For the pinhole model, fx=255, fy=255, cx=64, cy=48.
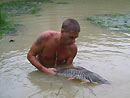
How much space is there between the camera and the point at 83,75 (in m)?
3.83

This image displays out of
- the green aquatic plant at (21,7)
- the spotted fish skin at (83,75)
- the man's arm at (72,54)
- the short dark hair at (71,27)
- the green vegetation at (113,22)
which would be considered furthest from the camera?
the green aquatic plant at (21,7)

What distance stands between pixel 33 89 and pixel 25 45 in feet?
8.67

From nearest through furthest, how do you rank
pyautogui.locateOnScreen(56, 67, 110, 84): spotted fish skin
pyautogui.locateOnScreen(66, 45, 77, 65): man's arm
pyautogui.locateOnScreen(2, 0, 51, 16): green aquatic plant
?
1. pyautogui.locateOnScreen(56, 67, 110, 84): spotted fish skin
2. pyautogui.locateOnScreen(66, 45, 77, 65): man's arm
3. pyautogui.locateOnScreen(2, 0, 51, 16): green aquatic plant

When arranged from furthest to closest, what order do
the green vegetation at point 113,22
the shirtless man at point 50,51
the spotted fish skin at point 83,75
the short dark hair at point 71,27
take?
the green vegetation at point 113,22 → the shirtless man at point 50,51 → the spotted fish skin at point 83,75 → the short dark hair at point 71,27

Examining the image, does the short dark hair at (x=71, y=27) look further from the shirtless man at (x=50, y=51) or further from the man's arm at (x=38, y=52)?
the man's arm at (x=38, y=52)

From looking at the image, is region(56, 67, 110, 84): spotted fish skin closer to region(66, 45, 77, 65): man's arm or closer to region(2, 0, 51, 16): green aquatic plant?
region(66, 45, 77, 65): man's arm

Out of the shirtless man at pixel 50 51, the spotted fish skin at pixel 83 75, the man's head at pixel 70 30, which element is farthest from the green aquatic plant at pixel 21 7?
the man's head at pixel 70 30

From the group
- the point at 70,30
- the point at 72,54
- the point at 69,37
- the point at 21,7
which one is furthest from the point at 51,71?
the point at 21,7

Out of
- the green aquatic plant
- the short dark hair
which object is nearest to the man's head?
the short dark hair

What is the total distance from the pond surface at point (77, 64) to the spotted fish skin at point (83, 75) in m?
0.09

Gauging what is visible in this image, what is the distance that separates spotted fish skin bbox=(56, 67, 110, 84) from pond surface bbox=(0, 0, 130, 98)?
0.09 m

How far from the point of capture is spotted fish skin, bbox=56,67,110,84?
3795mm

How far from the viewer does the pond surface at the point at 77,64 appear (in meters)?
3.70

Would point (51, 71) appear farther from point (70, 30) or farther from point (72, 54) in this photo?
point (70, 30)
